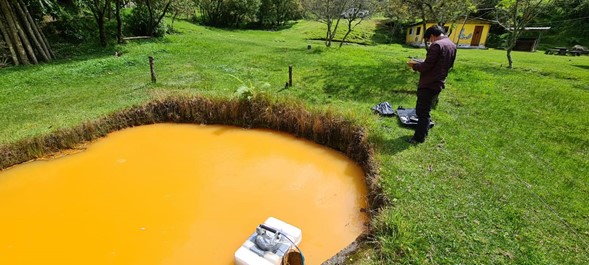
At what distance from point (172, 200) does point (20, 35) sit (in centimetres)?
932

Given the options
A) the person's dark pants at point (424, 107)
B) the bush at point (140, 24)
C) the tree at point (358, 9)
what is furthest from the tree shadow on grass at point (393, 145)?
the bush at point (140, 24)

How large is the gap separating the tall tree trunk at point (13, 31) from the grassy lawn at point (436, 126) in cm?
63

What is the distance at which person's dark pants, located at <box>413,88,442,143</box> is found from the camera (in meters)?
4.64

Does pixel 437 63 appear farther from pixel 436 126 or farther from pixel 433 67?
pixel 436 126

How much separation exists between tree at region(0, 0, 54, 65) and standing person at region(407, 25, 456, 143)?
11.4 m

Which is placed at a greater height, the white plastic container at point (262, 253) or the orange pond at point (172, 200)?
the white plastic container at point (262, 253)

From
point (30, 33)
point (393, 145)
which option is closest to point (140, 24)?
point (30, 33)

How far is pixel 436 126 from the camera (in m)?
5.60

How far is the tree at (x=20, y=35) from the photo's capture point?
28.8ft

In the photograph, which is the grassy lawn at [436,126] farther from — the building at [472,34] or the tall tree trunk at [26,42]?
the building at [472,34]

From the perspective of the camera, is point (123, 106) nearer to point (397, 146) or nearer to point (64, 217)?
point (64, 217)

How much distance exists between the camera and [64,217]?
3957 mm

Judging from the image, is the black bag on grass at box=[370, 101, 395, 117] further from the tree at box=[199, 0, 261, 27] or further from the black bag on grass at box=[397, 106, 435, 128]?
the tree at box=[199, 0, 261, 27]

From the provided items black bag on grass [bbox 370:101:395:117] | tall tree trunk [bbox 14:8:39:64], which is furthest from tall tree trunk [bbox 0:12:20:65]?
black bag on grass [bbox 370:101:395:117]
